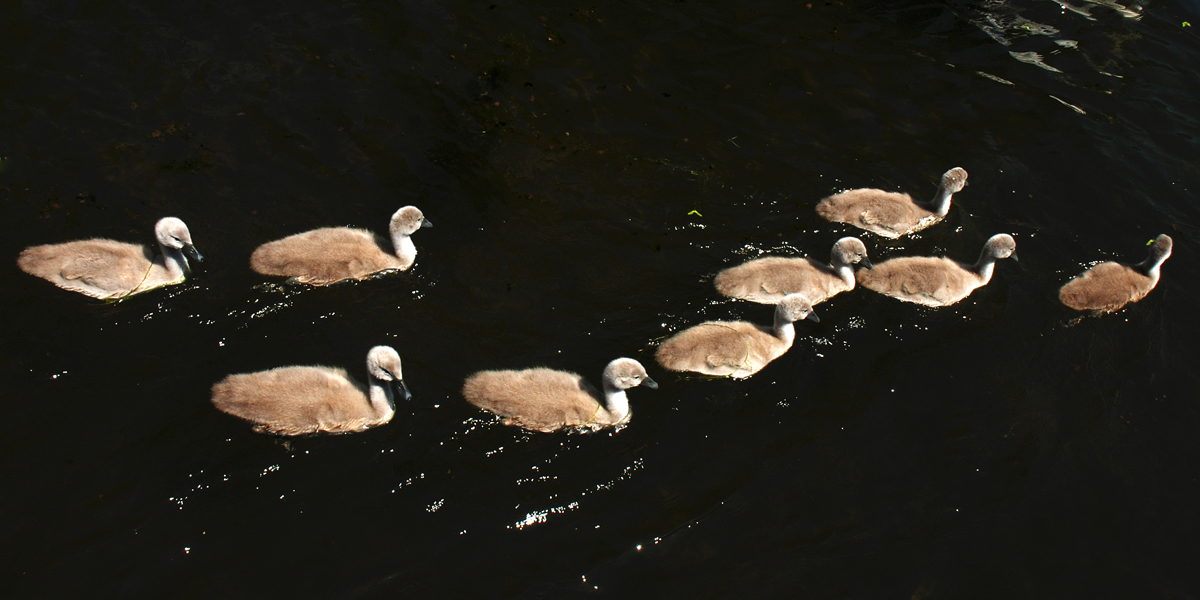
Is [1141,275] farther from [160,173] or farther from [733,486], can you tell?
[160,173]

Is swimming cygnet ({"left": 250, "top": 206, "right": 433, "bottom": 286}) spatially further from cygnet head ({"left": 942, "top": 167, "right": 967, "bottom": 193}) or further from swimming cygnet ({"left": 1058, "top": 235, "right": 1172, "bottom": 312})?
swimming cygnet ({"left": 1058, "top": 235, "right": 1172, "bottom": 312})

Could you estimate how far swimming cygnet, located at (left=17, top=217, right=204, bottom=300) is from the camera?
6277mm

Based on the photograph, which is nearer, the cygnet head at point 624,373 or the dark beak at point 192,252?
the cygnet head at point 624,373

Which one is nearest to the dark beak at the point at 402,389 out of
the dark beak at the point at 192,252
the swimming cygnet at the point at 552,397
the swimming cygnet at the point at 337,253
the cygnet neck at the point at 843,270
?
the swimming cygnet at the point at 552,397

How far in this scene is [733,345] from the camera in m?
6.33

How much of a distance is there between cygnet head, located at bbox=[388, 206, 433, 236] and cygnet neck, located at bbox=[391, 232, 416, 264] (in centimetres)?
3

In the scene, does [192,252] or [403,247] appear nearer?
[192,252]

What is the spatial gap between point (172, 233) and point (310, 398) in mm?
1918

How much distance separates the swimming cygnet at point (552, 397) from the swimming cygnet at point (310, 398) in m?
0.60

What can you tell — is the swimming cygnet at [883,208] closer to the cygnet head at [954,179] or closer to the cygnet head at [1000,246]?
the cygnet head at [954,179]

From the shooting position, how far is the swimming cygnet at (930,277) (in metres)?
6.97

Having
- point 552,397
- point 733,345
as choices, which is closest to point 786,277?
point 733,345

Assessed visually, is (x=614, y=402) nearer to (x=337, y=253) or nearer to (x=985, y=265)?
(x=337, y=253)

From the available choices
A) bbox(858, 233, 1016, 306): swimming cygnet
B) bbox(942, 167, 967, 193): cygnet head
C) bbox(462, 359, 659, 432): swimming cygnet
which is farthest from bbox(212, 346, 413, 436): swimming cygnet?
bbox(942, 167, 967, 193): cygnet head
